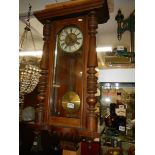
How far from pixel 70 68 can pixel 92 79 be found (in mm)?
206

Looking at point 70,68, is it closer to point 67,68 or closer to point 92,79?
point 67,68

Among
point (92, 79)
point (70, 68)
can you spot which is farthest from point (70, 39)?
point (92, 79)

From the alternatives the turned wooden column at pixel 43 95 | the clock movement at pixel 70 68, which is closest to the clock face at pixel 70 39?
the clock movement at pixel 70 68

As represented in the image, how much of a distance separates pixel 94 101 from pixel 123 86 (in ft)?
1.80

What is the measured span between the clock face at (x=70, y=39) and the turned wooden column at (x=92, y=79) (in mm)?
84

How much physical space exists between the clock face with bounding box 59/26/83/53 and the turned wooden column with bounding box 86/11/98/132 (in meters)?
0.08

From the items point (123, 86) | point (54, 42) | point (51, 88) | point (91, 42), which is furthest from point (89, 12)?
point (123, 86)

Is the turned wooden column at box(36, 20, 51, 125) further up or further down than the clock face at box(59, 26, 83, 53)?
further down

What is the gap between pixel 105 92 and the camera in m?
1.52

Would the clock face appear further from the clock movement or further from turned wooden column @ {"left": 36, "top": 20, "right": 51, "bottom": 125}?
turned wooden column @ {"left": 36, "top": 20, "right": 51, "bottom": 125}

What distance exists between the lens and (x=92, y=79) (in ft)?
3.34

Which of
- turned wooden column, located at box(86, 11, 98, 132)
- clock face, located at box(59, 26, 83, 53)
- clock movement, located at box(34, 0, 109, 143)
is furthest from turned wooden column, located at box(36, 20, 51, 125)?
turned wooden column, located at box(86, 11, 98, 132)

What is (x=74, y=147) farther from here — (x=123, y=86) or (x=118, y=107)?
(x=123, y=86)

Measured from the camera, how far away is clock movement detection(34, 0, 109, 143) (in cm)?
103
